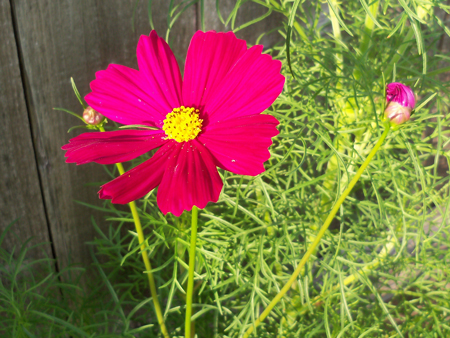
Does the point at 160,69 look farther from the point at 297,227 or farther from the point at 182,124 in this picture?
the point at 297,227

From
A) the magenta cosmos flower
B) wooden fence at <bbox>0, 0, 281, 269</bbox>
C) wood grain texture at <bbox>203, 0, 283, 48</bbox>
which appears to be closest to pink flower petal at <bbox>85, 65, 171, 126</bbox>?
the magenta cosmos flower

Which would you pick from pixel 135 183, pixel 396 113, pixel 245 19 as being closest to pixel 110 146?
pixel 135 183

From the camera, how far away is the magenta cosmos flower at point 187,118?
404mm

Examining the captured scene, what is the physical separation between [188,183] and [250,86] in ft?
0.45

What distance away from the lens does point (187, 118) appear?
48cm

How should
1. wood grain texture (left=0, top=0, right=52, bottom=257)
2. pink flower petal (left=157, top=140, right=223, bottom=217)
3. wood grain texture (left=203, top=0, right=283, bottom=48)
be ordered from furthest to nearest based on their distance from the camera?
wood grain texture (left=203, top=0, right=283, bottom=48), wood grain texture (left=0, top=0, right=52, bottom=257), pink flower petal (left=157, top=140, right=223, bottom=217)

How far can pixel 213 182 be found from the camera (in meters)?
0.41

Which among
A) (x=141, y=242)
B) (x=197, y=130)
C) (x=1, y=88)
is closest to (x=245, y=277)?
(x=141, y=242)

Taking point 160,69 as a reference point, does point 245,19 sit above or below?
above

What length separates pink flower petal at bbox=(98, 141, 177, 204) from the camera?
390 mm

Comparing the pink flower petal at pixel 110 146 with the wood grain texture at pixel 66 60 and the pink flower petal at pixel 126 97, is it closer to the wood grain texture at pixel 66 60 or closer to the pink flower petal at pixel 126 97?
the pink flower petal at pixel 126 97

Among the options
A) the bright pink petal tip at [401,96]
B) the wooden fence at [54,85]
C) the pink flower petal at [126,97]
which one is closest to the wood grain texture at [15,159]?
the wooden fence at [54,85]

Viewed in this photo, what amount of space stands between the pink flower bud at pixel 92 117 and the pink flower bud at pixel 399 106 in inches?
13.5

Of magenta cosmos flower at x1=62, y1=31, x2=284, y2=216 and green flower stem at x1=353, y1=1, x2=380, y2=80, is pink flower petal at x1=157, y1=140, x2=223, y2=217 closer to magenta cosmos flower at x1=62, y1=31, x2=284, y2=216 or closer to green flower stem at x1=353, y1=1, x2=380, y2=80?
magenta cosmos flower at x1=62, y1=31, x2=284, y2=216
